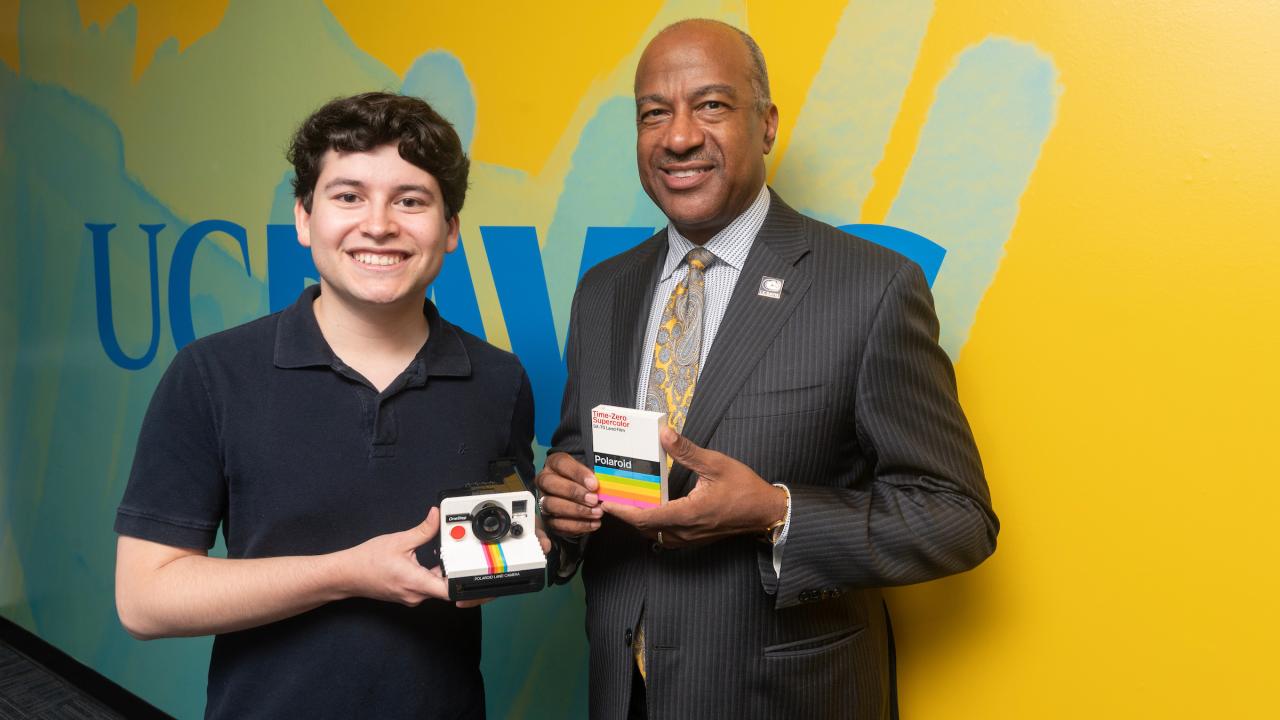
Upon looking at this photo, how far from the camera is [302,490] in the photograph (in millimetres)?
1517

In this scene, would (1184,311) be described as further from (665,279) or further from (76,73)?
(76,73)

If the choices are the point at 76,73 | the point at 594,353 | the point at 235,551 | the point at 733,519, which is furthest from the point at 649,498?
the point at 76,73

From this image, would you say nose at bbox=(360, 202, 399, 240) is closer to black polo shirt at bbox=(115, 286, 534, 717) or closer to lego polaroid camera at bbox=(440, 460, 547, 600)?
black polo shirt at bbox=(115, 286, 534, 717)

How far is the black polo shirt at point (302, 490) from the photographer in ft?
4.83

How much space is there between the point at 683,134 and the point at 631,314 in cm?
38

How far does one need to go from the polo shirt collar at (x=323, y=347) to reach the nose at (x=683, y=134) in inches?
22.8

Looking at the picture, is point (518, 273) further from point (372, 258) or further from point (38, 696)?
point (38, 696)

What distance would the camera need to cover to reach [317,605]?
146 centimetres

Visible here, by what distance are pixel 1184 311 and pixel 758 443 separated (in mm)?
859

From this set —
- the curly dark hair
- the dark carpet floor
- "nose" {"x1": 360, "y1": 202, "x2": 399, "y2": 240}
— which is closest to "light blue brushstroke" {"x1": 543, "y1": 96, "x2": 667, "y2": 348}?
the curly dark hair

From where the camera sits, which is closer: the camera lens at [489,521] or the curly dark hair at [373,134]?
the camera lens at [489,521]

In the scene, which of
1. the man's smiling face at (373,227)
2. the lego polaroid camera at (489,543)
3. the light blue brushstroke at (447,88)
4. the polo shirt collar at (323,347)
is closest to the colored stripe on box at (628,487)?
the lego polaroid camera at (489,543)

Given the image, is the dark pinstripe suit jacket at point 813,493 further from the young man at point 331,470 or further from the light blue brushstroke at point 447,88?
the light blue brushstroke at point 447,88

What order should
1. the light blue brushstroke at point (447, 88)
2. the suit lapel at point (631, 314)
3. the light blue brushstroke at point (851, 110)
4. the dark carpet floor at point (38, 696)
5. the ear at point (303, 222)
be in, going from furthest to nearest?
the dark carpet floor at point (38, 696)
the light blue brushstroke at point (447, 88)
the light blue brushstroke at point (851, 110)
the suit lapel at point (631, 314)
the ear at point (303, 222)
